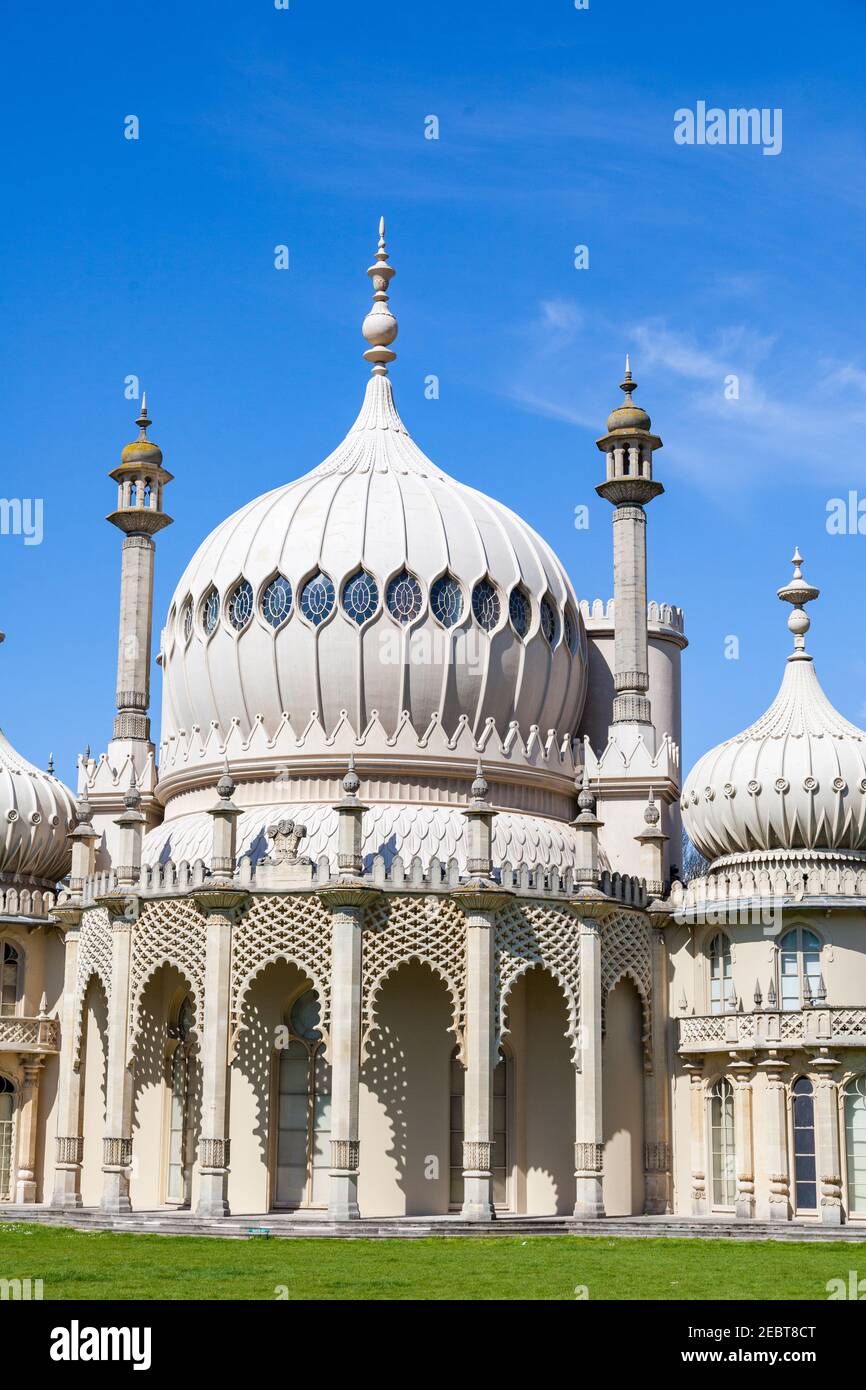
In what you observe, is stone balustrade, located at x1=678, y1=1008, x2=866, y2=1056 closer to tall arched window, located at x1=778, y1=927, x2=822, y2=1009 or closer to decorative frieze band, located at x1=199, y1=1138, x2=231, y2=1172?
tall arched window, located at x1=778, y1=927, x2=822, y2=1009

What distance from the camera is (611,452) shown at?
38.2 m

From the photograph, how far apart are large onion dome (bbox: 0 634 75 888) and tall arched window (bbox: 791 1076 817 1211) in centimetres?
1595

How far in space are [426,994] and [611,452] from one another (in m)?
12.1

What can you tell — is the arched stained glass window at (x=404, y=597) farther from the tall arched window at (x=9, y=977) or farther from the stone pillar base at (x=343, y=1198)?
the tall arched window at (x=9, y=977)

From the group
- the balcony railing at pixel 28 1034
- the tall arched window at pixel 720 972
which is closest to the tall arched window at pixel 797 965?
the tall arched window at pixel 720 972

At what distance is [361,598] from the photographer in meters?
34.8

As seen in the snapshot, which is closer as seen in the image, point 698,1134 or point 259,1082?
point 259,1082

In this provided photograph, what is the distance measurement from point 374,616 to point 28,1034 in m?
10.9

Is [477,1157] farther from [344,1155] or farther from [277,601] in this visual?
[277,601]

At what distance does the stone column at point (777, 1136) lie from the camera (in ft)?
101

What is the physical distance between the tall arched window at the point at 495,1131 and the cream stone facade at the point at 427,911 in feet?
0.16

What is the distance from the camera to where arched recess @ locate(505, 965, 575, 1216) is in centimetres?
3275

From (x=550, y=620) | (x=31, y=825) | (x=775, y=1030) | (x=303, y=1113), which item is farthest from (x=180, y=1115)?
(x=550, y=620)

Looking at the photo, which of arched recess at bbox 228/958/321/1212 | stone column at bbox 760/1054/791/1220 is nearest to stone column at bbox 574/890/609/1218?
stone column at bbox 760/1054/791/1220
